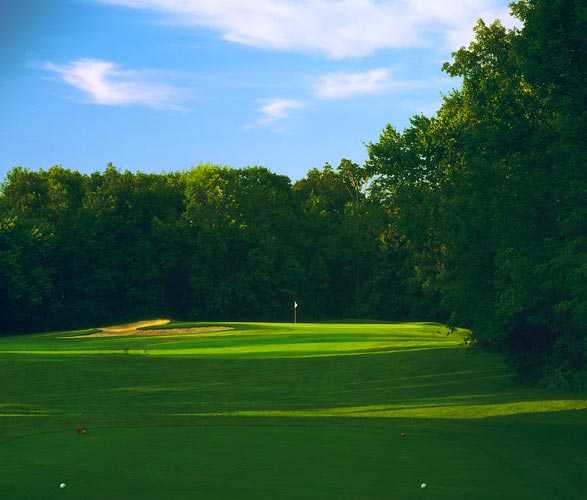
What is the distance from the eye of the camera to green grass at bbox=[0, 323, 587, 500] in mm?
9719

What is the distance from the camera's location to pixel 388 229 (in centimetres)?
8106

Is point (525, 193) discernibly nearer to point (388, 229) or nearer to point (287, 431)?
point (287, 431)

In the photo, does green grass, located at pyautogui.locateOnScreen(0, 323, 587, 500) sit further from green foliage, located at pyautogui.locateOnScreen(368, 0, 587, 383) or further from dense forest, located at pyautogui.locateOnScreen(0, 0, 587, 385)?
dense forest, located at pyautogui.locateOnScreen(0, 0, 587, 385)

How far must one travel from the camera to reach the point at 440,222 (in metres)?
32.4

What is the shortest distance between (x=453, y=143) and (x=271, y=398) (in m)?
13.4

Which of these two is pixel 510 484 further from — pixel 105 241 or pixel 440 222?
pixel 105 241

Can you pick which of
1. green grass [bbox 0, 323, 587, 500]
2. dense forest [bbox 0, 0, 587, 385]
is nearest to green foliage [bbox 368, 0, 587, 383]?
dense forest [bbox 0, 0, 587, 385]

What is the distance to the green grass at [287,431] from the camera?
9.72 meters

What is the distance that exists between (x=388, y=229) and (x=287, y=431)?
6796 centimetres

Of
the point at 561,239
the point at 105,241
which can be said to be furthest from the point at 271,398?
the point at 105,241

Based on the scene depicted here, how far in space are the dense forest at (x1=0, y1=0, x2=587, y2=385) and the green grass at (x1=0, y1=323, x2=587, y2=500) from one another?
9.92 ft

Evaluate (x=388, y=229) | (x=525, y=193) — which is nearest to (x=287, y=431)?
(x=525, y=193)

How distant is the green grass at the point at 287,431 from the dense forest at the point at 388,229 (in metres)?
3.03

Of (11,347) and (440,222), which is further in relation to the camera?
(11,347)
